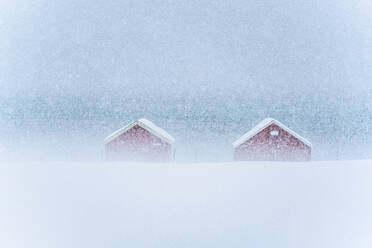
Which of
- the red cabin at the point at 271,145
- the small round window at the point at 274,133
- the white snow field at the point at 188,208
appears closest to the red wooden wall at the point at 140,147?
the red cabin at the point at 271,145

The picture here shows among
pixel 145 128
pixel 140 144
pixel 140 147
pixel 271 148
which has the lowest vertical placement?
pixel 140 147

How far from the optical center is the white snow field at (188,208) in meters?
5.48

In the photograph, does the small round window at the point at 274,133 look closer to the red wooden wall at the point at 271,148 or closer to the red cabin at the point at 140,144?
the red wooden wall at the point at 271,148

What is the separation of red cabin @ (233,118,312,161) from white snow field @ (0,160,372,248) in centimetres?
797

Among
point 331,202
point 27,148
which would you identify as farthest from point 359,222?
point 27,148

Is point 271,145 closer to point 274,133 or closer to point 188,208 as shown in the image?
point 274,133

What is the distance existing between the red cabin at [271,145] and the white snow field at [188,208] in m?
7.97

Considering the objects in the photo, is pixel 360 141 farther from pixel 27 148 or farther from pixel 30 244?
pixel 30 244

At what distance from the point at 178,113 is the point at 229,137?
8.95 meters

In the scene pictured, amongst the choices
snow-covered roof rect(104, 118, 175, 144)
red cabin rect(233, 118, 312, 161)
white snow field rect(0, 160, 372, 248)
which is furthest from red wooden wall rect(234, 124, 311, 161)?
white snow field rect(0, 160, 372, 248)

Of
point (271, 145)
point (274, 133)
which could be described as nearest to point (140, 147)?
point (271, 145)

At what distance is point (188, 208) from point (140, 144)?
9.23 meters

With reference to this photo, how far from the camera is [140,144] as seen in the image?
15227mm

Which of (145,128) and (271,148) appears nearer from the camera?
(145,128)
